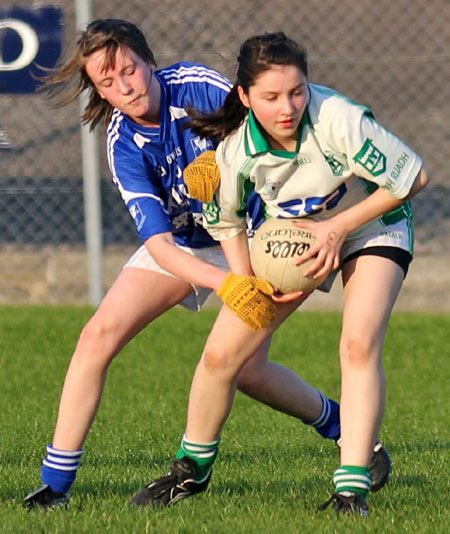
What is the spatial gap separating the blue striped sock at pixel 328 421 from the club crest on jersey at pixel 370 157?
1.58 m

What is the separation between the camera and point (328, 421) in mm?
5598

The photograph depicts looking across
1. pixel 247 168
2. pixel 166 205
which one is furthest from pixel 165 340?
pixel 247 168

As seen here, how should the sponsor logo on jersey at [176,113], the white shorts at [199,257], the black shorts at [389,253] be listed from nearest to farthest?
the black shorts at [389,253] < the sponsor logo on jersey at [176,113] < the white shorts at [199,257]

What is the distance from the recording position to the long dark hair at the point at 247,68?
432 cm

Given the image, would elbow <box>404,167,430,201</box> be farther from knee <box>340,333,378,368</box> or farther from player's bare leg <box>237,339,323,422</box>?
player's bare leg <box>237,339,323,422</box>

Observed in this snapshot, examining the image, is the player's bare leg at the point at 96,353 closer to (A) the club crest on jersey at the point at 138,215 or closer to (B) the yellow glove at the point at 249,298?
(A) the club crest on jersey at the point at 138,215

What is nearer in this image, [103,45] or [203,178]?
[203,178]

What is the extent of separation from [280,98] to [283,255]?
0.54 m

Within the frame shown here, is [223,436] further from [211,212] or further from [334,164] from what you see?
[334,164]

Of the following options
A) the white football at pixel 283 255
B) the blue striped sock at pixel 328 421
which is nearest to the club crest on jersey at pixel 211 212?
the white football at pixel 283 255

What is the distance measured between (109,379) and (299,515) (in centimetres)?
410

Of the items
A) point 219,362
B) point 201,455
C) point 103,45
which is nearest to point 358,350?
point 219,362

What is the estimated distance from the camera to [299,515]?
4480mm

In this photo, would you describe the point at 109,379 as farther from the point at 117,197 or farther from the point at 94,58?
the point at 94,58
